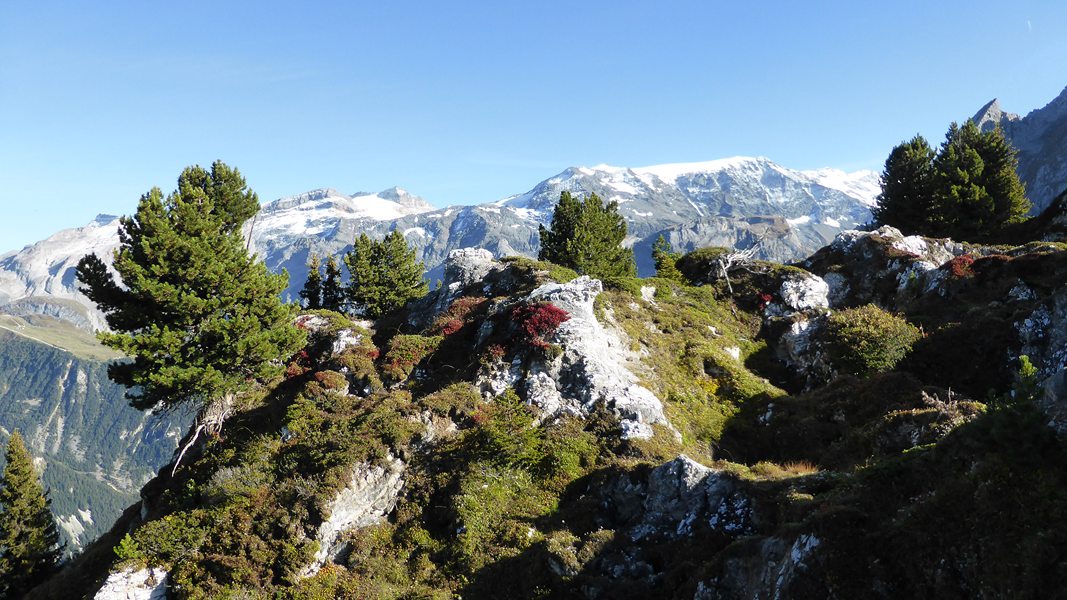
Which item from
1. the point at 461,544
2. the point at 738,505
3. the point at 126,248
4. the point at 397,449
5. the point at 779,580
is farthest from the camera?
the point at 126,248

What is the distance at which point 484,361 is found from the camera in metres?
27.2

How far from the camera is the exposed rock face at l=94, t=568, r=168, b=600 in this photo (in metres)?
18.6

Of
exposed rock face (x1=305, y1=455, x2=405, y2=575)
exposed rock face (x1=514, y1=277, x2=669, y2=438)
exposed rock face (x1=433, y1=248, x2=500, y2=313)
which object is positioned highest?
exposed rock face (x1=433, y1=248, x2=500, y2=313)

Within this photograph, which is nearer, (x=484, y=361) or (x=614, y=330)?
(x=484, y=361)

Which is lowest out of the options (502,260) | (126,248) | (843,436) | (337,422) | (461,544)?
(461,544)

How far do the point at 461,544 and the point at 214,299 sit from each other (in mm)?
18833

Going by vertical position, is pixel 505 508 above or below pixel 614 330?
below

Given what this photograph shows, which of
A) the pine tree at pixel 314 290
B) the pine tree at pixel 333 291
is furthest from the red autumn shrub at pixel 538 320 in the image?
the pine tree at pixel 314 290

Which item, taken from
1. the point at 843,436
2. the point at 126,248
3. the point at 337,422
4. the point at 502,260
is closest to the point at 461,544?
the point at 337,422

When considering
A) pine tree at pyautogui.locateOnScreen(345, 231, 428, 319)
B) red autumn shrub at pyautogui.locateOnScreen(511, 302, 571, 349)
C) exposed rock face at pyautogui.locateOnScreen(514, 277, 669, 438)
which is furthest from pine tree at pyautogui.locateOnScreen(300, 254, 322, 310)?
exposed rock face at pyautogui.locateOnScreen(514, 277, 669, 438)

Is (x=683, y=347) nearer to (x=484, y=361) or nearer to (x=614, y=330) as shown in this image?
(x=614, y=330)

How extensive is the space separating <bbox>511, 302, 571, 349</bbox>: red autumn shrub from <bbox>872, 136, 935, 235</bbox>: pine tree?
51186mm

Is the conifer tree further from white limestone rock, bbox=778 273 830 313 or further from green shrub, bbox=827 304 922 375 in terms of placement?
green shrub, bbox=827 304 922 375

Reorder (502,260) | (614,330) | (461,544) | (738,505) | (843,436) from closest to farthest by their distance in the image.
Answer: (738,505) < (461,544) < (843,436) < (614,330) < (502,260)
